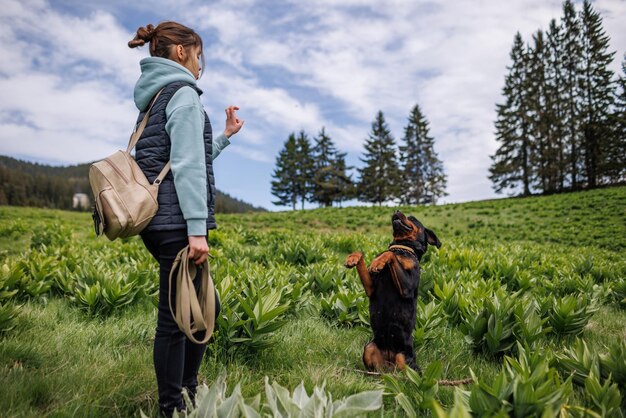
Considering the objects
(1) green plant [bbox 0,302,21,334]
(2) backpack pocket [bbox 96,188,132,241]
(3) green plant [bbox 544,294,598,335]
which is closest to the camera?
(2) backpack pocket [bbox 96,188,132,241]

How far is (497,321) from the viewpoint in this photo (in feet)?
10.4

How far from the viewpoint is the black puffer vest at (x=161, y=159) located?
1.93 meters

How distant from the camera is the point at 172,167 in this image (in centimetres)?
189

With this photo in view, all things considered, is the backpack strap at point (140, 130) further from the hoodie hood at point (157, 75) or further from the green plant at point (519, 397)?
the green plant at point (519, 397)

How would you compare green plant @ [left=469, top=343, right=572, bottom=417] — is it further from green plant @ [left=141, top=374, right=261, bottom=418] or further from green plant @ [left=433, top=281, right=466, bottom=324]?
green plant @ [left=433, top=281, right=466, bottom=324]

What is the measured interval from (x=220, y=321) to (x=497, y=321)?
235 centimetres

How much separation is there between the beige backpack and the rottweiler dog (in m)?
1.38

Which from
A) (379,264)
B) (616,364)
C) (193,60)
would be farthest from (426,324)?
(193,60)

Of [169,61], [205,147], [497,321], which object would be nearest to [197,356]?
[205,147]

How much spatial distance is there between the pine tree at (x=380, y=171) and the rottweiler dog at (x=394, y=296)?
45376mm

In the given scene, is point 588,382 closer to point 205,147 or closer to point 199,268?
point 199,268

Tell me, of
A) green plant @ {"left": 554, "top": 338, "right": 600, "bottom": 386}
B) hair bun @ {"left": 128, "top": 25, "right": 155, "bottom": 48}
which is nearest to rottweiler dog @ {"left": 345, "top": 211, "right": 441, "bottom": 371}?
green plant @ {"left": 554, "top": 338, "right": 600, "bottom": 386}

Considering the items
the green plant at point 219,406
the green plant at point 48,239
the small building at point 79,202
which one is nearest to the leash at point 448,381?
the green plant at point 219,406

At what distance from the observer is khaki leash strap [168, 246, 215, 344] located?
1.85 m
